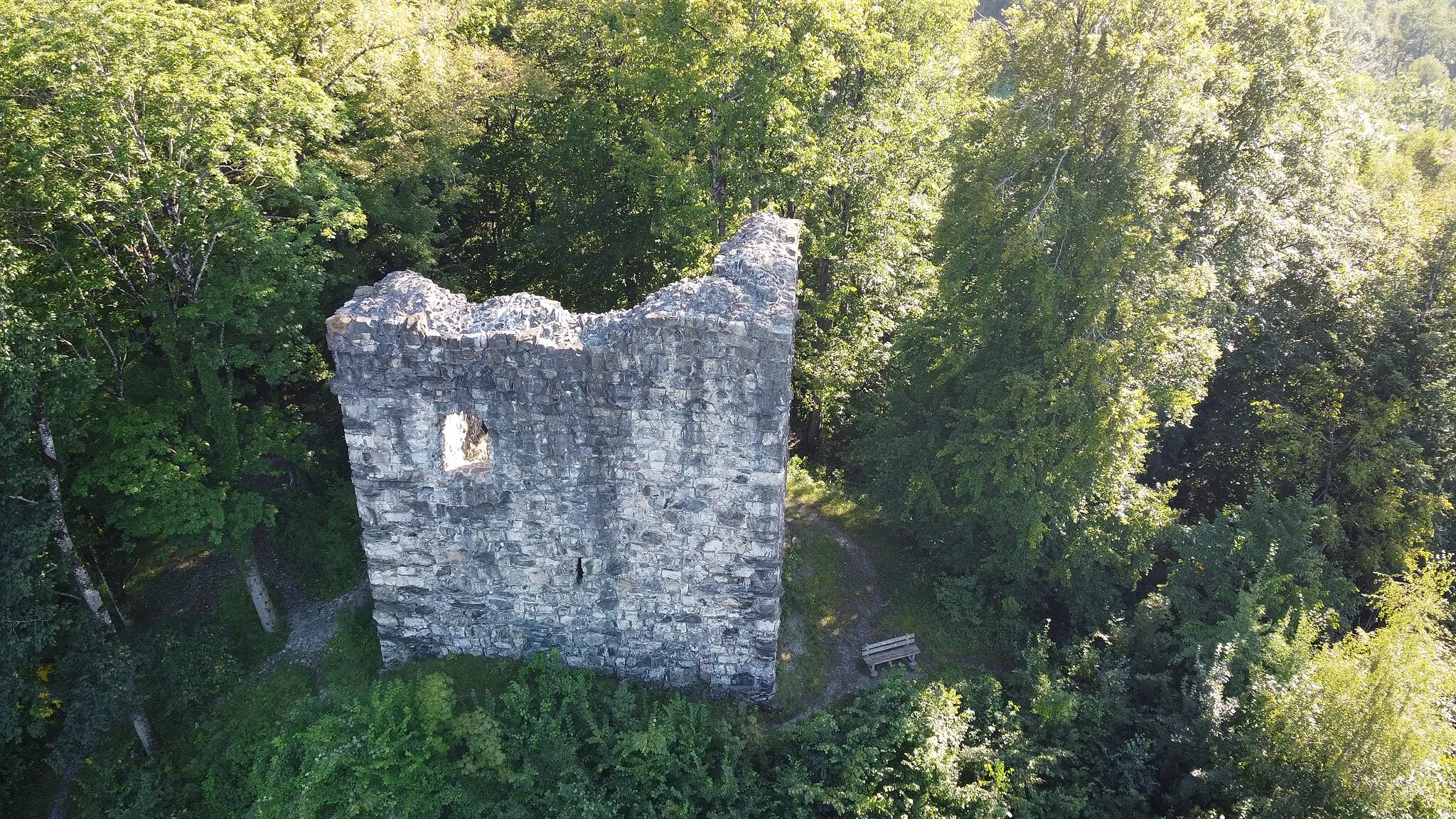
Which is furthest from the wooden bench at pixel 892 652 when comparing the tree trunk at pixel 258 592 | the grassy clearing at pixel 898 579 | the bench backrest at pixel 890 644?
the tree trunk at pixel 258 592

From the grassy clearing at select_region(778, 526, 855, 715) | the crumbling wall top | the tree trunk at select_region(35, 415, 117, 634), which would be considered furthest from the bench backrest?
the tree trunk at select_region(35, 415, 117, 634)

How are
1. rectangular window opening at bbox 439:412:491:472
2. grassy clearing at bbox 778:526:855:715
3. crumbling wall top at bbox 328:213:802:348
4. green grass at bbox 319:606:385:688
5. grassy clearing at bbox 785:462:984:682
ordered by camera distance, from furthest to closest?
grassy clearing at bbox 785:462:984:682 → grassy clearing at bbox 778:526:855:715 → green grass at bbox 319:606:385:688 → rectangular window opening at bbox 439:412:491:472 → crumbling wall top at bbox 328:213:802:348

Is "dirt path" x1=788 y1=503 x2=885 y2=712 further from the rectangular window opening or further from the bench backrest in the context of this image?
the rectangular window opening

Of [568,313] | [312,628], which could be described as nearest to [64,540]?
[312,628]

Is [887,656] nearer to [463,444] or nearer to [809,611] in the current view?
[809,611]

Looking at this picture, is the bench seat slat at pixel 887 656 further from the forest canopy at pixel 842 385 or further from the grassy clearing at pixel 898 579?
the forest canopy at pixel 842 385

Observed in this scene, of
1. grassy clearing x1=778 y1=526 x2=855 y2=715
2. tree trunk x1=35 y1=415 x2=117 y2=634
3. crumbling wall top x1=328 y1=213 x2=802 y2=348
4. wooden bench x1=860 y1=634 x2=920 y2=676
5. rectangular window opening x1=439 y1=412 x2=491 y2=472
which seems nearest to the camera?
crumbling wall top x1=328 y1=213 x2=802 y2=348

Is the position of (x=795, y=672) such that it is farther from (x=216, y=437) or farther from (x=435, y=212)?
(x=435, y=212)
